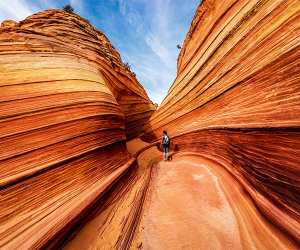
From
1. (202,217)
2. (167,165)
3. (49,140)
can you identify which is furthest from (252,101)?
(49,140)

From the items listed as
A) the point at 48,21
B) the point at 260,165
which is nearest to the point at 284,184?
the point at 260,165

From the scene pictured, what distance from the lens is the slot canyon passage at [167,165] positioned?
8.84 feet

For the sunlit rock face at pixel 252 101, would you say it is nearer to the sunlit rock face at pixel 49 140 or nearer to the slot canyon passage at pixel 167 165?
the slot canyon passage at pixel 167 165

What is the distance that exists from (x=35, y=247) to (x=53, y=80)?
10.4ft

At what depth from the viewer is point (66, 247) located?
2662 millimetres

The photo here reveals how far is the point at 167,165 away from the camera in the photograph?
17.2 ft

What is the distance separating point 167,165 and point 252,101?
97.7 inches

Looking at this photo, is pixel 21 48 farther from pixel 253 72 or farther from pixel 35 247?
pixel 253 72

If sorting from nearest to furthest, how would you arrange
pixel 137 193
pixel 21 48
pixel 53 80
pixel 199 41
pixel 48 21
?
pixel 137 193 → pixel 53 80 → pixel 21 48 → pixel 199 41 → pixel 48 21

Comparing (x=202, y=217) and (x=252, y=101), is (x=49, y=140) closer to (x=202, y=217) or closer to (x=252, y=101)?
(x=202, y=217)

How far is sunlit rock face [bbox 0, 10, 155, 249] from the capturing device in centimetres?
Result: 283

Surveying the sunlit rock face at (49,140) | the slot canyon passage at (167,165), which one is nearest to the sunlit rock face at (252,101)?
the slot canyon passage at (167,165)

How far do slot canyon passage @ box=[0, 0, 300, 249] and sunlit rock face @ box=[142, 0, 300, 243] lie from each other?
0.02 m

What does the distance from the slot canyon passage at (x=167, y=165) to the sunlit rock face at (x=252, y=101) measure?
2 centimetres
